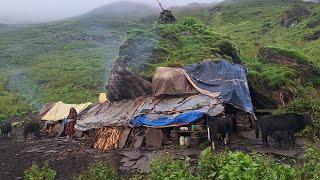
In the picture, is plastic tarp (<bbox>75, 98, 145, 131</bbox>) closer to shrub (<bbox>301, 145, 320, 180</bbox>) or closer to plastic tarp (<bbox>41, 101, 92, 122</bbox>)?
plastic tarp (<bbox>41, 101, 92, 122</bbox>)

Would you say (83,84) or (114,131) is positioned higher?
(114,131)

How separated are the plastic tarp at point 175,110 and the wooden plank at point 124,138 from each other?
0.72m

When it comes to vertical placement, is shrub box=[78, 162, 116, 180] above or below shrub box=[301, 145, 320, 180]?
below

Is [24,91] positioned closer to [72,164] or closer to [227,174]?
[72,164]

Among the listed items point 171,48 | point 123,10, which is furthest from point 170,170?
point 123,10

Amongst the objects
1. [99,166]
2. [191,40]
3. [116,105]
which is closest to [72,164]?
[99,166]

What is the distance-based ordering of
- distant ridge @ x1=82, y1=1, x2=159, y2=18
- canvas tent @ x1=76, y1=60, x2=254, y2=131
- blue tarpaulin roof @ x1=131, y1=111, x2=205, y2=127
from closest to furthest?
blue tarpaulin roof @ x1=131, y1=111, x2=205, y2=127 < canvas tent @ x1=76, y1=60, x2=254, y2=131 < distant ridge @ x1=82, y1=1, x2=159, y2=18

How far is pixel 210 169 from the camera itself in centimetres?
1057

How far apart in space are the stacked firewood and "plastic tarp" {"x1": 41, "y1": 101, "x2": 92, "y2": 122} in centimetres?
733

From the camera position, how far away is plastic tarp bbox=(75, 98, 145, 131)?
2384 centimetres

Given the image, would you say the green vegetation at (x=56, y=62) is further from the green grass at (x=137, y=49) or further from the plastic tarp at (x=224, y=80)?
the plastic tarp at (x=224, y=80)

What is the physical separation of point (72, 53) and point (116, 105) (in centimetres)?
5599

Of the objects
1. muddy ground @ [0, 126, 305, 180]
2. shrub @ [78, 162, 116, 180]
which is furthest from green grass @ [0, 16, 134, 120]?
shrub @ [78, 162, 116, 180]

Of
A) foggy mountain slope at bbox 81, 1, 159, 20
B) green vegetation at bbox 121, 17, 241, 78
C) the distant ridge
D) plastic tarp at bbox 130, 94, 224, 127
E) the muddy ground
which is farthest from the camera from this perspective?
the distant ridge
